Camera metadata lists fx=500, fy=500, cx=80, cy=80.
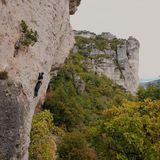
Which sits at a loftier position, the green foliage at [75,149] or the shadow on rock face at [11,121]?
the shadow on rock face at [11,121]

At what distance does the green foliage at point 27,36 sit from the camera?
2580cm

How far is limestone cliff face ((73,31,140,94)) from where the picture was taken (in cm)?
9694

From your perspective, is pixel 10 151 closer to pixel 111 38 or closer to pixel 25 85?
pixel 25 85

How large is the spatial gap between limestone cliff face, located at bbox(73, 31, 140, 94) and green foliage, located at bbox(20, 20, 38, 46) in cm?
6600

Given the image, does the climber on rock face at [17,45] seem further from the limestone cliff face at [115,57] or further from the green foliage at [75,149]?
the limestone cliff face at [115,57]

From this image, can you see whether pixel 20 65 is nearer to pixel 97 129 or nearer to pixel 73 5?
pixel 97 129

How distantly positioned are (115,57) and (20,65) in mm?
74806

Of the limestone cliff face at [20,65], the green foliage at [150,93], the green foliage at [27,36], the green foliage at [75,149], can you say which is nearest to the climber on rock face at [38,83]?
the limestone cliff face at [20,65]

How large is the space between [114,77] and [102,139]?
225 feet

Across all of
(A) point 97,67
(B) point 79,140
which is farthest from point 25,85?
(A) point 97,67

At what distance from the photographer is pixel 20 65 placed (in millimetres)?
25922

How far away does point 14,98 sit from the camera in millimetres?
24125

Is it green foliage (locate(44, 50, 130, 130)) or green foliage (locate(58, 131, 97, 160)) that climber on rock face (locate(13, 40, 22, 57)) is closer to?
green foliage (locate(58, 131, 97, 160))

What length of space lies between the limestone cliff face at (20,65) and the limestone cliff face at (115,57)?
6371 cm
